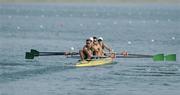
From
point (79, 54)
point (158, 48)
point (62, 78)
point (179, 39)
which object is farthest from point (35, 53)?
point (179, 39)

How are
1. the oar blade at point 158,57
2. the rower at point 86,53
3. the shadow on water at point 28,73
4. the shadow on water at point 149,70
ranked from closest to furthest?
the shadow on water at point 28,73 < the shadow on water at point 149,70 < the rower at point 86,53 < the oar blade at point 158,57

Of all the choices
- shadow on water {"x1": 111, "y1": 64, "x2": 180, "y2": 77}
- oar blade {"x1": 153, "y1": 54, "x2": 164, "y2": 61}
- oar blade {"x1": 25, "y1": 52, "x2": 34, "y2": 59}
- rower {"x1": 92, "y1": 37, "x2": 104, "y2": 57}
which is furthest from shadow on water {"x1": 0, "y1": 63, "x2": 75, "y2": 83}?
oar blade {"x1": 153, "y1": 54, "x2": 164, "y2": 61}

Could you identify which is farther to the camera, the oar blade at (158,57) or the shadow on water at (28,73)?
the oar blade at (158,57)

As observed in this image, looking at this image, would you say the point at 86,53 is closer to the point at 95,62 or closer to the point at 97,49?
the point at 95,62

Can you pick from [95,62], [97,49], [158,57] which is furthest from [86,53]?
[158,57]

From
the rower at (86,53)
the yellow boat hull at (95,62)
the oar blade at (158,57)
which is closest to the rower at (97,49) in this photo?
the yellow boat hull at (95,62)

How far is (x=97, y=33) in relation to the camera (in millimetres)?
76938

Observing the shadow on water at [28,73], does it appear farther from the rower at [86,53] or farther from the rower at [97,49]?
the rower at [97,49]

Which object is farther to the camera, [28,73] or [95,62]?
[95,62]

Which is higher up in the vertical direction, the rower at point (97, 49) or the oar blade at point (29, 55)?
the rower at point (97, 49)

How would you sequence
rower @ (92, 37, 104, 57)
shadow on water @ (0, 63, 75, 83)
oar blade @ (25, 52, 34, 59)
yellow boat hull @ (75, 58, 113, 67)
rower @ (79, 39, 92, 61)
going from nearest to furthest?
shadow on water @ (0, 63, 75, 83)
yellow boat hull @ (75, 58, 113, 67)
rower @ (79, 39, 92, 61)
rower @ (92, 37, 104, 57)
oar blade @ (25, 52, 34, 59)

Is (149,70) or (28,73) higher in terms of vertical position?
(149,70)

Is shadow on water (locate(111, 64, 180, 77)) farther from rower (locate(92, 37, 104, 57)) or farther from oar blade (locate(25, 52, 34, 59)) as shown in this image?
oar blade (locate(25, 52, 34, 59))

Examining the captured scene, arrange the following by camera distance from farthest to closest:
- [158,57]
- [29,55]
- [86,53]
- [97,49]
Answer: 1. [158,57]
2. [29,55]
3. [97,49]
4. [86,53]
